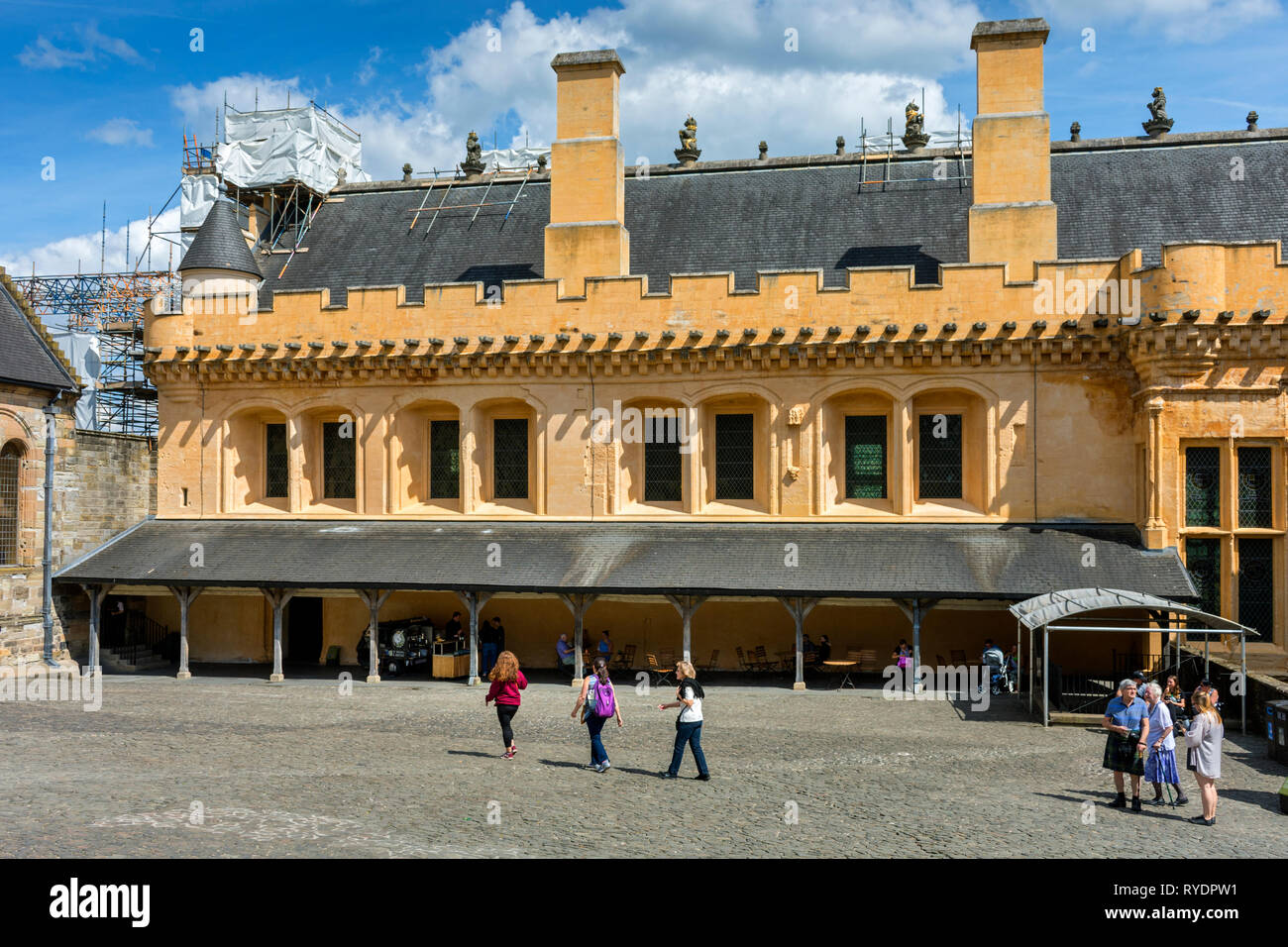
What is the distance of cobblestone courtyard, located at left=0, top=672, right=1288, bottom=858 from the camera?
36.7ft

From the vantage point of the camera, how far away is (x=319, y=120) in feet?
127

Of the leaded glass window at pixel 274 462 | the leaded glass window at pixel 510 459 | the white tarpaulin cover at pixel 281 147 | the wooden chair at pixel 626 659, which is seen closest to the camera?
the wooden chair at pixel 626 659

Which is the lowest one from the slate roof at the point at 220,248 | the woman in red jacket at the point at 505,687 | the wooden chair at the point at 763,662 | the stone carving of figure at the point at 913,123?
the wooden chair at the point at 763,662

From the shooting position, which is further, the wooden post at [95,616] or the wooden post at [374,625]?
the wooden post at [95,616]

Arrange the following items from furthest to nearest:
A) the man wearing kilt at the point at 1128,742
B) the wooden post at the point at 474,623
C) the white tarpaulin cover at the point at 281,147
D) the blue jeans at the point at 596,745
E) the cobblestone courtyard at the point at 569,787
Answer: the white tarpaulin cover at the point at 281,147 → the wooden post at the point at 474,623 → the blue jeans at the point at 596,745 → the man wearing kilt at the point at 1128,742 → the cobblestone courtyard at the point at 569,787

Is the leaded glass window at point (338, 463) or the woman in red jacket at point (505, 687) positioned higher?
the leaded glass window at point (338, 463)

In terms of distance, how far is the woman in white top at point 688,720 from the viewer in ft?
44.7

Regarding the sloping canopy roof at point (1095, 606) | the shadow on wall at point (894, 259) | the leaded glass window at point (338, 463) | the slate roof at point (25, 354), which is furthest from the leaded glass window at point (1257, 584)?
the slate roof at point (25, 354)

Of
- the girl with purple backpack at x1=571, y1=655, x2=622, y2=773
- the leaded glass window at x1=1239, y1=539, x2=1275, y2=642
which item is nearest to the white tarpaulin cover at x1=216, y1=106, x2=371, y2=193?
the girl with purple backpack at x1=571, y1=655, x2=622, y2=773

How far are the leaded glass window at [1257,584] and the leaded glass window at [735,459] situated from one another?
10.3m

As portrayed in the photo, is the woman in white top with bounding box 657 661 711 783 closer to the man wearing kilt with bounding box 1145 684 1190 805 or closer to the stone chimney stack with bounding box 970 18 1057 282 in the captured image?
the man wearing kilt with bounding box 1145 684 1190 805

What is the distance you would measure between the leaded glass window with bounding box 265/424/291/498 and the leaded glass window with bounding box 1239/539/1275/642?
2226 cm

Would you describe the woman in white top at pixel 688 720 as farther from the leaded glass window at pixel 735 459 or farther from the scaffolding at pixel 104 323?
the scaffolding at pixel 104 323

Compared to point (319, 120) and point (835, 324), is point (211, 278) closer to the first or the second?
point (319, 120)
